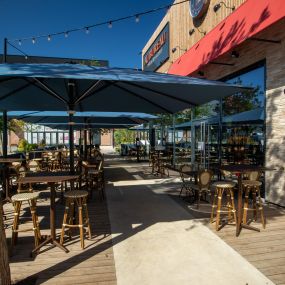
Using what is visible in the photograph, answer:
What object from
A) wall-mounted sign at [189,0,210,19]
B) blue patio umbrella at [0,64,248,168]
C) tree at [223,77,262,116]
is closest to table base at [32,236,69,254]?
blue patio umbrella at [0,64,248,168]

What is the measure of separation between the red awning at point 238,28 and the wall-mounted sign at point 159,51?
25.6 ft

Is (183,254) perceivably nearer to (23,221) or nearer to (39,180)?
(39,180)

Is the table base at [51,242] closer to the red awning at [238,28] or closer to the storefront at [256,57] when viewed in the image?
the storefront at [256,57]

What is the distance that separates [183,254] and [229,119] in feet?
20.5

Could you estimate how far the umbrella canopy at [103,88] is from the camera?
4059 mm

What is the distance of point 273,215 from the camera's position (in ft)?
20.0

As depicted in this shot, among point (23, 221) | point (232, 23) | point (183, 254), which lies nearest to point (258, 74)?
point (232, 23)

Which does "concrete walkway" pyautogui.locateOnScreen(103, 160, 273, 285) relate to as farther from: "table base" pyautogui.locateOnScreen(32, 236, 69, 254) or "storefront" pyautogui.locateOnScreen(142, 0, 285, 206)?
"storefront" pyautogui.locateOnScreen(142, 0, 285, 206)

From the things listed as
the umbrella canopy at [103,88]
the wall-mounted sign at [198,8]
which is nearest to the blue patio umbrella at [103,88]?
the umbrella canopy at [103,88]

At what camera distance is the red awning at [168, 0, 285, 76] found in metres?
5.85

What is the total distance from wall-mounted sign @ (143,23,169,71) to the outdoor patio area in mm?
13836

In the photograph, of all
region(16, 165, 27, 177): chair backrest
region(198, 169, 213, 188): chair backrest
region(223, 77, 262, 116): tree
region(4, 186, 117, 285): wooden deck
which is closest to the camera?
region(4, 186, 117, 285): wooden deck

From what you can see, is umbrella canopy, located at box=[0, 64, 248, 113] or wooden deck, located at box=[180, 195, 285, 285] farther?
umbrella canopy, located at box=[0, 64, 248, 113]

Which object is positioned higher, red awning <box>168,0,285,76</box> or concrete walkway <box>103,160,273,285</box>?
red awning <box>168,0,285,76</box>
